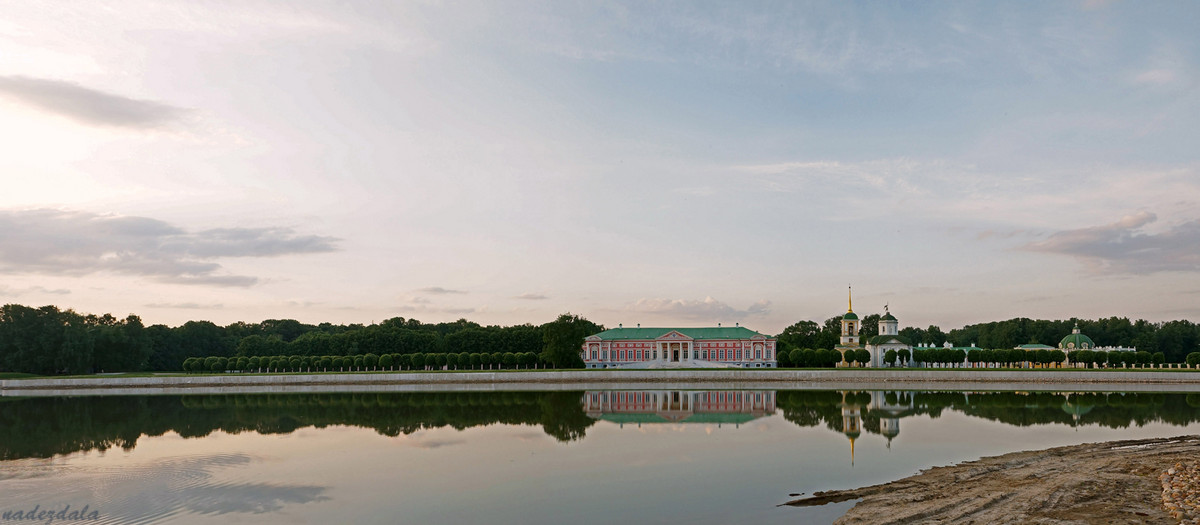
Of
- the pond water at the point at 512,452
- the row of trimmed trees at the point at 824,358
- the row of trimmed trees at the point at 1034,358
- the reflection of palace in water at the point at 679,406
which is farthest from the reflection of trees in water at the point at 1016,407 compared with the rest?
the row of trimmed trees at the point at 824,358

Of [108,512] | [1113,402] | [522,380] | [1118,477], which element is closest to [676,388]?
[522,380]

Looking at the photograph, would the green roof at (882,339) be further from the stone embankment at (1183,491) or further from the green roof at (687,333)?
the stone embankment at (1183,491)

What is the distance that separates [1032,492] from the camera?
55.0ft

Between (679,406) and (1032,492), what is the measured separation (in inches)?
1073

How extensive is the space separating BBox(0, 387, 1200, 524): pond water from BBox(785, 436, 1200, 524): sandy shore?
1035mm

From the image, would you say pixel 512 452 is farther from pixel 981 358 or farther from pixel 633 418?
pixel 981 358

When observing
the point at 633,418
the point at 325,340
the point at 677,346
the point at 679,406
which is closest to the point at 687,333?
the point at 677,346

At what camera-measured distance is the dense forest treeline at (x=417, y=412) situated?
106 ft

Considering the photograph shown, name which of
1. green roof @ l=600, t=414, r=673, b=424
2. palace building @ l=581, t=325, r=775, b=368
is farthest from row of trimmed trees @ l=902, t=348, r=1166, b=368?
green roof @ l=600, t=414, r=673, b=424

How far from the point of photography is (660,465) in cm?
2286

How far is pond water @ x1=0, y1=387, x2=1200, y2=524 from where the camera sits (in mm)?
17547

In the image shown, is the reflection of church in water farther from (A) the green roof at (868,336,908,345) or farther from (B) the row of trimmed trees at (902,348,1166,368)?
(A) the green roof at (868,336,908,345)

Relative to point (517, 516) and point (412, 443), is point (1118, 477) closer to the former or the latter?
point (517, 516)

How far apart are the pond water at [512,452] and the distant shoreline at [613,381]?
12859 mm
